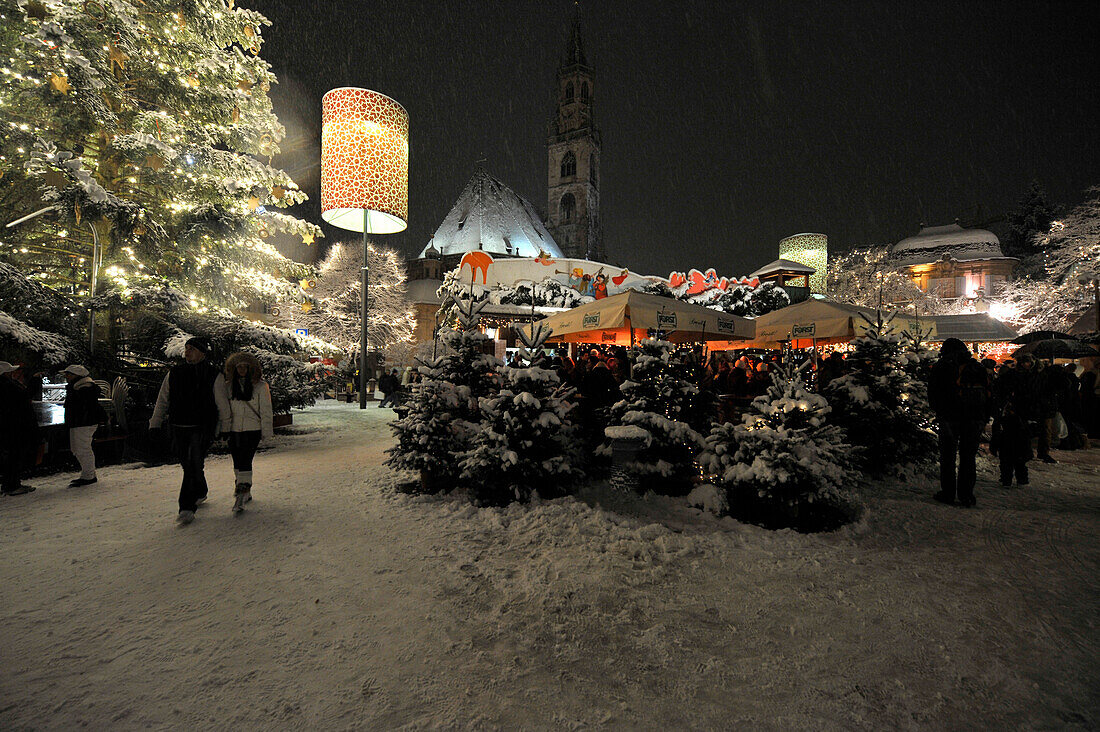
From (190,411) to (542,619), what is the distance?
13.7 ft

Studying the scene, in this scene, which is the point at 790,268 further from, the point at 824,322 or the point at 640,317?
the point at 640,317

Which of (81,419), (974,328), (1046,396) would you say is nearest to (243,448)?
(81,419)

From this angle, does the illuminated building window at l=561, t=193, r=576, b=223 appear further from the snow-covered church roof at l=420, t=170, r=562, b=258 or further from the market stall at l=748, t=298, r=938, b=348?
the market stall at l=748, t=298, r=938, b=348

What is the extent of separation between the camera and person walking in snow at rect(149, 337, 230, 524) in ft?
15.4

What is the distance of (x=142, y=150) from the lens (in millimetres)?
8750

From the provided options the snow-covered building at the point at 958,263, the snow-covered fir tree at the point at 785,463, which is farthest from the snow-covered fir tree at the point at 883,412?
the snow-covered building at the point at 958,263

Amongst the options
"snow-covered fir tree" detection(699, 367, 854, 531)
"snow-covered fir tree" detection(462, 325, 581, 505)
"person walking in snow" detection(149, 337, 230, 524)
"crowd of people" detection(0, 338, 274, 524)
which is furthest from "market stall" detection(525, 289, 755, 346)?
"person walking in snow" detection(149, 337, 230, 524)

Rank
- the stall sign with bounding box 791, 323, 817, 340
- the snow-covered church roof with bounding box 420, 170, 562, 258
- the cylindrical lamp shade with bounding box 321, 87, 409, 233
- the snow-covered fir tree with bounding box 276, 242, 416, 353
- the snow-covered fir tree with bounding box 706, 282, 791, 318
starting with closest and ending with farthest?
the stall sign with bounding box 791, 323, 817, 340
the cylindrical lamp shade with bounding box 321, 87, 409, 233
the snow-covered fir tree with bounding box 706, 282, 791, 318
the snow-covered fir tree with bounding box 276, 242, 416, 353
the snow-covered church roof with bounding box 420, 170, 562, 258

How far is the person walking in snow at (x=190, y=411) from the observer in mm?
4684

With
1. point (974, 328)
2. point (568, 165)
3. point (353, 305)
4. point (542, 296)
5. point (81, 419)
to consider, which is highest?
point (568, 165)

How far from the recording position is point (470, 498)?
18.0ft

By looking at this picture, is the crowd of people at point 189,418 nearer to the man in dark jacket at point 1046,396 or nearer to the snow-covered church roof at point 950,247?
the man in dark jacket at point 1046,396

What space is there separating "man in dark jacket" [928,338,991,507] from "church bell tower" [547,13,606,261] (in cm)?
6282

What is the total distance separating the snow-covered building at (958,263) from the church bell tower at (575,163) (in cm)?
3833
